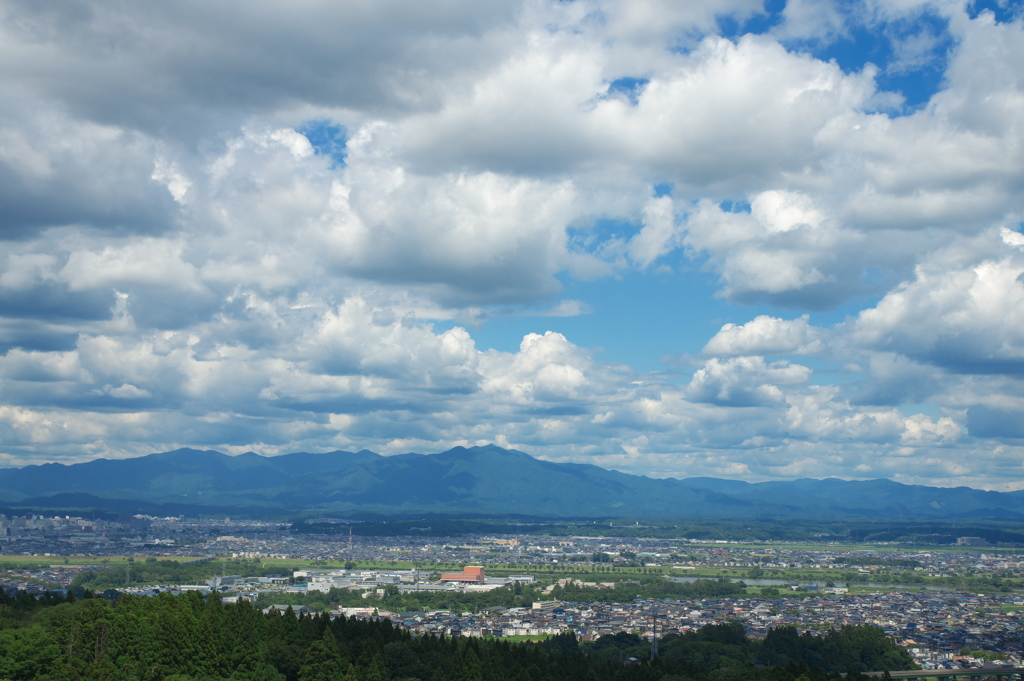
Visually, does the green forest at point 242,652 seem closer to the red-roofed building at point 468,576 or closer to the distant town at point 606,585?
the distant town at point 606,585

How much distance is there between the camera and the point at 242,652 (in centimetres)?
4753

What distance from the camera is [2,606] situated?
57125 mm

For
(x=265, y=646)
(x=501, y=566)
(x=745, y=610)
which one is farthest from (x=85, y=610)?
(x=501, y=566)

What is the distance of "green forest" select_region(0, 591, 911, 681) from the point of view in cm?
4381

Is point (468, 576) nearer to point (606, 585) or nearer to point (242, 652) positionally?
point (606, 585)

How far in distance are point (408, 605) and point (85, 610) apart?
5599 centimetres

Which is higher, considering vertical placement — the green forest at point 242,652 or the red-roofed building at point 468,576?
the green forest at point 242,652

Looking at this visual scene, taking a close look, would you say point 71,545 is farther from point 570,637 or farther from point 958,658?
point 958,658

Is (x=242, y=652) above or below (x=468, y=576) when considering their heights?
above

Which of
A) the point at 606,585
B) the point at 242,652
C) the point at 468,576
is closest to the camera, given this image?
the point at 242,652

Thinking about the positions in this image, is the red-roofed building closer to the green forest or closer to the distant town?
the distant town

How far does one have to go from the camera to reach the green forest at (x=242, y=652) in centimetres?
4381

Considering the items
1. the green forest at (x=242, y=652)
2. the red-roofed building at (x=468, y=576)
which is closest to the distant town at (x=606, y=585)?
the red-roofed building at (x=468, y=576)

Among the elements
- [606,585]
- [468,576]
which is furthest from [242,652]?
[468,576]
